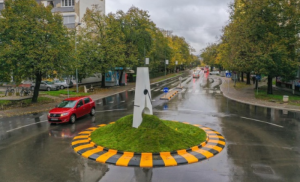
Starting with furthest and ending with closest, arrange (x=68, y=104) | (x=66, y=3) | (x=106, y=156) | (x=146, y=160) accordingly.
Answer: (x=66, y=3), (x=68, y=104), (x=106, y=156), (x=146, y=160)

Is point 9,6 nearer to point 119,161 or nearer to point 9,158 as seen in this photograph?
point 9,158

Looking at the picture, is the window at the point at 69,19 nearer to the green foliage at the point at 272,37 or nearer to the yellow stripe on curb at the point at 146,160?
the green foliage at the point at 272,37

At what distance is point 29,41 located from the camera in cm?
2092

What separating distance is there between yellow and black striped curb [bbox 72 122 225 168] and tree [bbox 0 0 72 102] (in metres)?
12.7

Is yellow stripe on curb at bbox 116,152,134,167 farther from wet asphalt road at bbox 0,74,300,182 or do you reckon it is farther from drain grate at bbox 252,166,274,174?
drain grate at bbox 252,166,274,174

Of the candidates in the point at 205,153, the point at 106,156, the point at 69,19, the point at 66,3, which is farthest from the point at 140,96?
the point at 66,3

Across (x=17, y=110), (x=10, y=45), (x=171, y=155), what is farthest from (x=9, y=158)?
(x=10, y=45)

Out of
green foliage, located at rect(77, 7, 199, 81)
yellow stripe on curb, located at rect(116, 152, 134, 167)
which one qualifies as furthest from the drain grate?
green foliage, located at rect(77, 7, 199, 81)

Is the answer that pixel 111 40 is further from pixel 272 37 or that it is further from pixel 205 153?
pixel 205 153

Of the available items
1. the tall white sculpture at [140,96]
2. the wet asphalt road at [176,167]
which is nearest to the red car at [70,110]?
the wet asphalt road at [176,167]

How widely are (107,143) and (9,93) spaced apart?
937 inches

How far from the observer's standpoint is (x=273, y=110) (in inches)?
807

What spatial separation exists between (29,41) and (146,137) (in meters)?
16.2

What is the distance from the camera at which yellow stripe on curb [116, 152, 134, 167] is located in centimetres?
891
